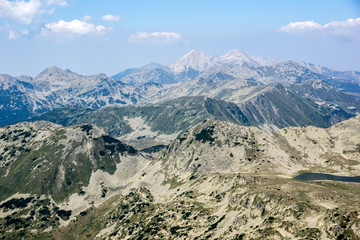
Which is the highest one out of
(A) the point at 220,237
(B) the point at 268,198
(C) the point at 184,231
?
(B) the point at 268,198

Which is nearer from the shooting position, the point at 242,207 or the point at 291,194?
the point at 291,194

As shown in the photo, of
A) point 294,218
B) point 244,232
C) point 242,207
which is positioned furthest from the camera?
point 242,207

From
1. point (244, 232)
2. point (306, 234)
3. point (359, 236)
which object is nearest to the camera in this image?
point (359, 236)

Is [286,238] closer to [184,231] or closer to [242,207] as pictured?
[242,207]

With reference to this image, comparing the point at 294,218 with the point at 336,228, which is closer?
the point at 336,228

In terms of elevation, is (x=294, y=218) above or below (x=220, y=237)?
above

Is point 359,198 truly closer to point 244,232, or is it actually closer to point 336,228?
point 336,228

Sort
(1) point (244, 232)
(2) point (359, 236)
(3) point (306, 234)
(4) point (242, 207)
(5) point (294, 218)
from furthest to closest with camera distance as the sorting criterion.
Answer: (4) point (242, 207)
(1) point (244, 232)
(5) point (294, 218)
(3) point (306, 234)
(2) point (359, 236)

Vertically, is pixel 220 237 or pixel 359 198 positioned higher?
Answer: pixel 359 198

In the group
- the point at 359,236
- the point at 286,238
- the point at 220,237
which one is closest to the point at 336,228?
the point at 359,236

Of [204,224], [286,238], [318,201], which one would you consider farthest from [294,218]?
[204,224]
